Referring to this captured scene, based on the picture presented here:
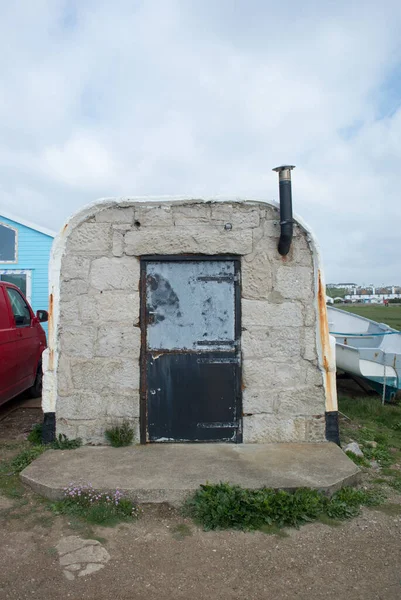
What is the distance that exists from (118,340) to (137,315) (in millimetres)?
342

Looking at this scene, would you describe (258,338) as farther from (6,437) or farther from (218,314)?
(6,437)

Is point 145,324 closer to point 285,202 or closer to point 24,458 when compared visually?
point 24,458

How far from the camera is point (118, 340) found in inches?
208

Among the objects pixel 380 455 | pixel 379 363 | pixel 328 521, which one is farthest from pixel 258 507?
pixel 379 363

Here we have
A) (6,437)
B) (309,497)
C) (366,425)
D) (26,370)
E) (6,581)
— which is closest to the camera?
(6,581)

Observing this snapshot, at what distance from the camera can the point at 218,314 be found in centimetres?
530

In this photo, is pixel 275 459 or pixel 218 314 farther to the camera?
pixel 218 314

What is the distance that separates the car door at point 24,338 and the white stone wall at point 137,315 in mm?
1958

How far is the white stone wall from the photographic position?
526 cm

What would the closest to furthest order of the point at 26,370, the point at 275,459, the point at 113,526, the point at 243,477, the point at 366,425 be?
the point at 113,526
the point at 243,477
the point at 275,459
the point at 366,425
the point at 26,370

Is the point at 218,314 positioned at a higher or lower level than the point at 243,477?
higher

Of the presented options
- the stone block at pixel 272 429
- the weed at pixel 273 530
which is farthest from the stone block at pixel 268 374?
the weed at pixel 273 530

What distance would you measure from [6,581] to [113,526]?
882 mm

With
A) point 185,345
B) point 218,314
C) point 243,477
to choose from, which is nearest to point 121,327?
point 185,345
